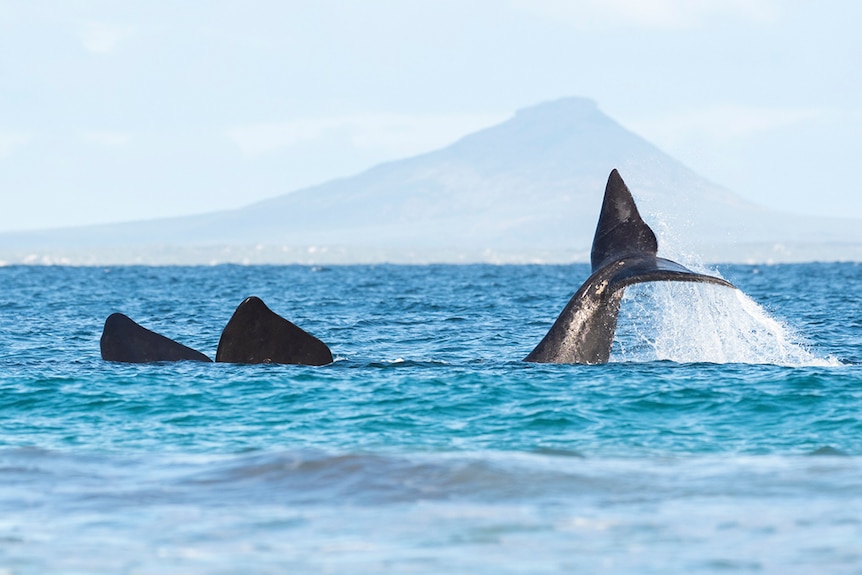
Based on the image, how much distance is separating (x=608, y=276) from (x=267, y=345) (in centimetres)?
560

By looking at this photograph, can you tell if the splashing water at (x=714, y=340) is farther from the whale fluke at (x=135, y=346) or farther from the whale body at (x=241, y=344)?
the whale fluke at (x=135, y=346)

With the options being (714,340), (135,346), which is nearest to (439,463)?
(135,346)

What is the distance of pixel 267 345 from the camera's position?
66.0 ft

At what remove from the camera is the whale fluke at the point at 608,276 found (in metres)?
17.4

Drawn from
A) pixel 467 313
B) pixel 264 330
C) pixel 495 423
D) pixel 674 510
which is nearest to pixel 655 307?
pixel 467 313

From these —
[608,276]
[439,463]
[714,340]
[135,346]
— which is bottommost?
[439,463]

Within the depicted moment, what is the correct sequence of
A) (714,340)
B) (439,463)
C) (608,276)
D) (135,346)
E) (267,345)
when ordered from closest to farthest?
(439,463) < (608,276) < (267,345) < (135,346) < (714,340)

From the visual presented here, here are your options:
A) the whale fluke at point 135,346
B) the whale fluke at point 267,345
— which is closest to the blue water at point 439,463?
the whale fluke at point 267,345

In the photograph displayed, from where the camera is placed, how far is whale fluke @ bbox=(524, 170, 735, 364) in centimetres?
1742

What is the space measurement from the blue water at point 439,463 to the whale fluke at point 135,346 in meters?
0.55

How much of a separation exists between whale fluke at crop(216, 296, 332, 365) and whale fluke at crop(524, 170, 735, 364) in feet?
12.0

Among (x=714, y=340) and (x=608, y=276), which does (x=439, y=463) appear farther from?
(x=714, y=340)

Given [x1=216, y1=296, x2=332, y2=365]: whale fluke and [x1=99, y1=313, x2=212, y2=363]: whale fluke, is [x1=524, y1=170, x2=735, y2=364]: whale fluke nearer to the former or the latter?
[x1=216, y1=296, x2=332, y2=365]: whale fluke

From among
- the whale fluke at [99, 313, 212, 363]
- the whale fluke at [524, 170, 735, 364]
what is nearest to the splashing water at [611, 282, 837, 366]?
the whale fluke at [524, 170, 735, 364]
